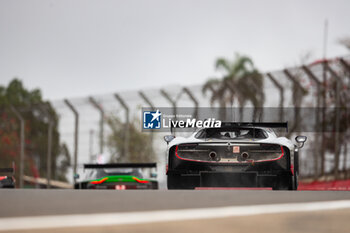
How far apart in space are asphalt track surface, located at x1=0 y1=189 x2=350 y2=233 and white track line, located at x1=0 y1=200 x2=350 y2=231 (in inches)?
4.8

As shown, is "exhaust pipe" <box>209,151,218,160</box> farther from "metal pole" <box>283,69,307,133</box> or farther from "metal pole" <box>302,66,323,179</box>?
"metal pole" <box>302,66,323,179</box>

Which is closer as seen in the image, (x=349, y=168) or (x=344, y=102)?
(x=349, y=168)

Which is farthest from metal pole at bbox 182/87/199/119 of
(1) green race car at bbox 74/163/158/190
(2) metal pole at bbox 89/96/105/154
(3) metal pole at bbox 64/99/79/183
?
(1) green race car at bbox 74/163/158/190

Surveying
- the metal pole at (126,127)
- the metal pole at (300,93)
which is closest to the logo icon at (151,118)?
the metal pole at (300,93)

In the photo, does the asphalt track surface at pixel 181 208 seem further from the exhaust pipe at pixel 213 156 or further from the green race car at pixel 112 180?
the green race car at pixel 112 180

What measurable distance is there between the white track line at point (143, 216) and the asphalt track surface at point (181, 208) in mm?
123

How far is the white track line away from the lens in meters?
3.54

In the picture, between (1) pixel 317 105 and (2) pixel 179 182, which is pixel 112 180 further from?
(1) pixel 317 105

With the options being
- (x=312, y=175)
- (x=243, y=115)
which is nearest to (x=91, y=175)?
(x=243, y=115)

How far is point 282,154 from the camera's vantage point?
8516mm

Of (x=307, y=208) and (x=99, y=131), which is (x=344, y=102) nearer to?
(x=99, y=131)

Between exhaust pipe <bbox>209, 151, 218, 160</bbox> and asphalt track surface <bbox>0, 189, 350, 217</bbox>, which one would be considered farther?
exhaust pipe <bbox>209, 151, 218, 160</bbox>

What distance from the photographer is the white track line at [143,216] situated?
139 inches

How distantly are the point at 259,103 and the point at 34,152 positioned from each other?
9.85 metres
